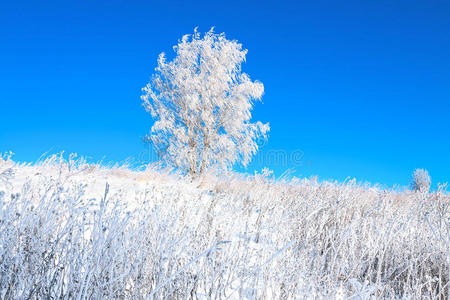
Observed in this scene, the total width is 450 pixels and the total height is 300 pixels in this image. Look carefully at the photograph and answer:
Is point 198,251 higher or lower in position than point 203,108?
lower

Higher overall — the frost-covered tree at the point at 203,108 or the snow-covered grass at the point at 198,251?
the frost-covered tree at the point at 203,108

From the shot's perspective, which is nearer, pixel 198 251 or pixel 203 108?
pixel 198 251

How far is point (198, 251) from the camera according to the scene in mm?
2631

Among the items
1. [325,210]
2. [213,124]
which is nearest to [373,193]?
[325,210]

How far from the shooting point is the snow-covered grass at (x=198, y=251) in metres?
1.77

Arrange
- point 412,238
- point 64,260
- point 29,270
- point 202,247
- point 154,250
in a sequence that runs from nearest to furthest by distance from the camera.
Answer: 1. point 64,260
2. point 29,270
3. point 154,250
4. point 202,247
5. point 412,238

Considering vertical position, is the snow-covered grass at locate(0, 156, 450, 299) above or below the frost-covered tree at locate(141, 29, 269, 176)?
below

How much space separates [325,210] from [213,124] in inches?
413

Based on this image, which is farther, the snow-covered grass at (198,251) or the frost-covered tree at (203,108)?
the frost-covered tree at (203,108)

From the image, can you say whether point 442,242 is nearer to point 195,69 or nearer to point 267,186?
point 267,186

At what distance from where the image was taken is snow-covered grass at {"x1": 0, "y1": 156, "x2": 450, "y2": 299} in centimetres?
177

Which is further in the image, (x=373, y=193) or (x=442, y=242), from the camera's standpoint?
(x=373, y=193)

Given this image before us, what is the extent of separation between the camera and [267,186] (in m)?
6.98

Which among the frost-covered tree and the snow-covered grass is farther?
the frost-covered tree
